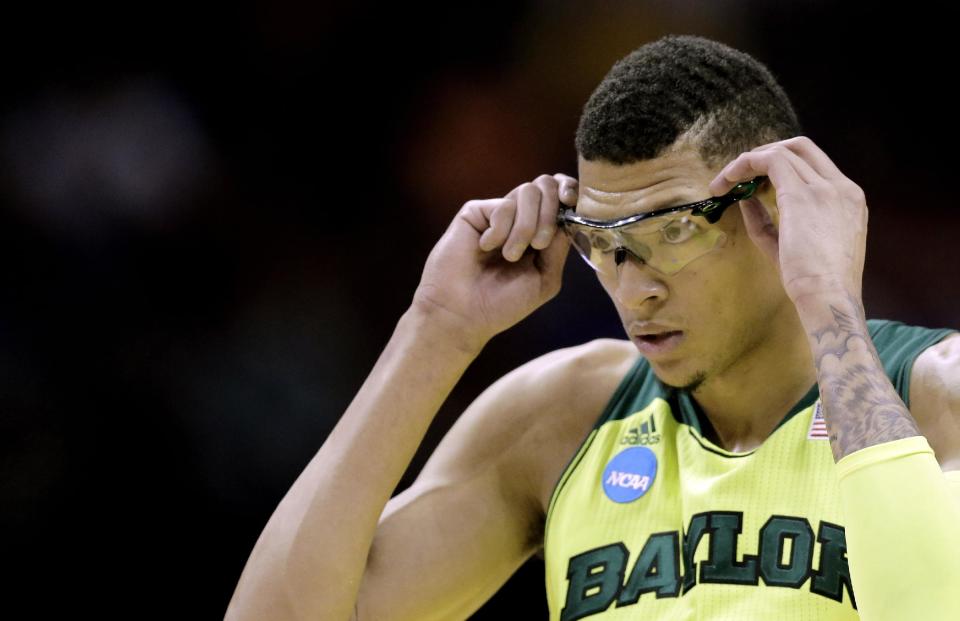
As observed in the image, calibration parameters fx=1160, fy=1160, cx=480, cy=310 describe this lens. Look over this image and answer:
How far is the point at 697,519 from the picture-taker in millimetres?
2516

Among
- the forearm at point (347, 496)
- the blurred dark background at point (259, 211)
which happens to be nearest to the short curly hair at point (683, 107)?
the forearm at point (347, 496)

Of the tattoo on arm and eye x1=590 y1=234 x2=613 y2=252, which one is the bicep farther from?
the tattoo on arm

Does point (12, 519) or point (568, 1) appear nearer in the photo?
point (12, 519)

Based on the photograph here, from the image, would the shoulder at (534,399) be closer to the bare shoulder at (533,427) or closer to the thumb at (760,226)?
the bare shoulder at (533,427)

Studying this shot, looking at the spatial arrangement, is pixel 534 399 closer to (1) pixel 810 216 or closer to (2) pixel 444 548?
(2) pixel 444 548

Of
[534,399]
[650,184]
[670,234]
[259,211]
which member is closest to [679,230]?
[670,234]

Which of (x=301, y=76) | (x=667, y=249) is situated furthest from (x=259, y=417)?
(x=667, y=249)

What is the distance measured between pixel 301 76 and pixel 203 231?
0.75 metres

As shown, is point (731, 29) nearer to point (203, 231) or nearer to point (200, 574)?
point (203, 231)

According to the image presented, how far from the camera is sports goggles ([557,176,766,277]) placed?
2434 millimetres

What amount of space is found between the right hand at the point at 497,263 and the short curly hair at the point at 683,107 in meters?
0.19

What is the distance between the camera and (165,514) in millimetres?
4207

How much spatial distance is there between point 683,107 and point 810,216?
0.45 m

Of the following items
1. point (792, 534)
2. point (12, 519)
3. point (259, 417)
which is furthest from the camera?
point (259, 417)
